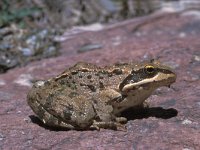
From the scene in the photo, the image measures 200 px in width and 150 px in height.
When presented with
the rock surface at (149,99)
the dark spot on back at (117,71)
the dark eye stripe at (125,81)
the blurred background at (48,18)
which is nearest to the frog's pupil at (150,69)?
the dark eye stripe at (125,81)

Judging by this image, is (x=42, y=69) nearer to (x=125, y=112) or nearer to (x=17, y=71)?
(x=17, y=71)

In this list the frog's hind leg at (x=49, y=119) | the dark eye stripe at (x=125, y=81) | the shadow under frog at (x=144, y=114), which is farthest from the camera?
the shadow under frog at (x=144, y=114)

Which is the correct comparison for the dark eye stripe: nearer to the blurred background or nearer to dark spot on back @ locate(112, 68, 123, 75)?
dark spot on back @ locate(112, 68, 123, 75)

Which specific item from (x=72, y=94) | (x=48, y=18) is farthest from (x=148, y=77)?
(x=48, y=18)

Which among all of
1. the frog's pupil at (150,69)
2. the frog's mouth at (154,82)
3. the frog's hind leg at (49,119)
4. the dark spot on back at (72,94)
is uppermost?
the frog's pupil at (150,69)

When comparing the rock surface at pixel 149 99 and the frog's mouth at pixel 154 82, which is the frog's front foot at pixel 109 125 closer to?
the rock surface at pixel 149 99

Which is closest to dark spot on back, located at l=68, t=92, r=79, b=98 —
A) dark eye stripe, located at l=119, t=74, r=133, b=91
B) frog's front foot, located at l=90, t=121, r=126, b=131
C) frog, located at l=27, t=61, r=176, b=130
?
frog, located at l=27, t=61, r=176, b=130
